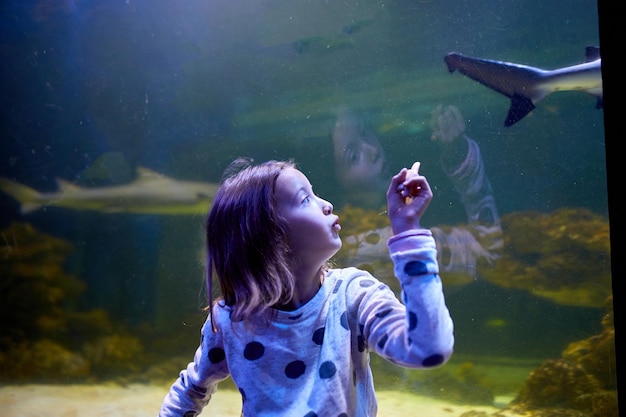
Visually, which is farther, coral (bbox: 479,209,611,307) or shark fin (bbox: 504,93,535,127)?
coral (bbox: 479,209,611,307)

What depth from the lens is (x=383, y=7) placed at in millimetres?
3129

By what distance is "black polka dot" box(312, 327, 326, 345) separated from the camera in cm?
101

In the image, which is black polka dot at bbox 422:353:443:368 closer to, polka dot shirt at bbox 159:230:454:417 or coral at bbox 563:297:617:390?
polka dot shirt at bbox 159:230:454:417

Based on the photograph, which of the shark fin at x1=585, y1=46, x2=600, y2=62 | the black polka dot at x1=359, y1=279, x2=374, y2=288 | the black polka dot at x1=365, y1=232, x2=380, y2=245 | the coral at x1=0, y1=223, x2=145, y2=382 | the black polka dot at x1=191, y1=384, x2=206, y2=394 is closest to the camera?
the black polka dot at x1=359, y1=279, x2=374, y2=288

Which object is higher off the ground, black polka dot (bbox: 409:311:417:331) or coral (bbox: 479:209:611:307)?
coral (bbox: 479:209:611:307)

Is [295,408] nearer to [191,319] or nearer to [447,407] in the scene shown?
[447,407]

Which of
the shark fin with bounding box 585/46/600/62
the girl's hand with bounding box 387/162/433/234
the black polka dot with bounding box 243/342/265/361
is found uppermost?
the shark fin with bounding box 585/46/600/62

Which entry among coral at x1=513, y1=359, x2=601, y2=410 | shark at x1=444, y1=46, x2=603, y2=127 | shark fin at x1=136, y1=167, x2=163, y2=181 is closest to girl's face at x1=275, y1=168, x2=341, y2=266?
shark at x1=444, y1=46, x2=603, y2=127

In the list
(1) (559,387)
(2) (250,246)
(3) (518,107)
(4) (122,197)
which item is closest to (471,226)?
(3) (518,107)

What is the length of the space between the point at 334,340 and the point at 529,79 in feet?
6.22

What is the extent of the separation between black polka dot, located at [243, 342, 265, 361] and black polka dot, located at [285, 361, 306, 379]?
6 centimetres

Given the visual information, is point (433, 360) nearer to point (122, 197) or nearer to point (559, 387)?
point (559, 387)

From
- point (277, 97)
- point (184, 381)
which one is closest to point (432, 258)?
point (184, 381)

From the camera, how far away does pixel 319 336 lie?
102cm
